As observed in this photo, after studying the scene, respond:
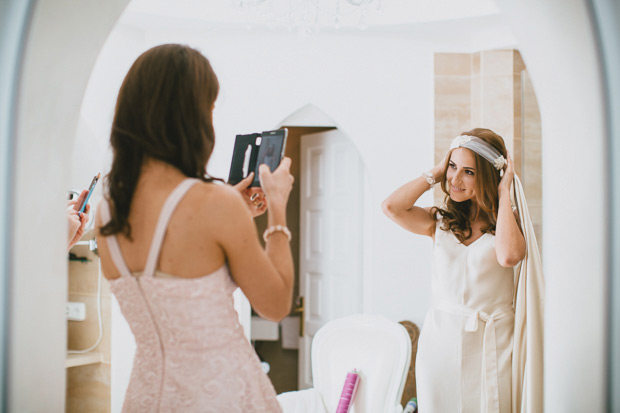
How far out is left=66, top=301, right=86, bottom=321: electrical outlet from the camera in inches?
134

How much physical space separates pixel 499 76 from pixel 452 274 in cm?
204

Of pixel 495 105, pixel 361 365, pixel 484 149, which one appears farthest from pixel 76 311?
pixel 495 105

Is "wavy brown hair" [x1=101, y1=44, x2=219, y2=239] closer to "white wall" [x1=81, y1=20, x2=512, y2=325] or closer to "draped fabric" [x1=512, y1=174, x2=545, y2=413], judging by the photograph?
"draped fabric" [x1=512, y1=174, x2=545, y2=413]

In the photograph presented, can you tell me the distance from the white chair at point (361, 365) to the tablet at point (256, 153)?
1202 mm

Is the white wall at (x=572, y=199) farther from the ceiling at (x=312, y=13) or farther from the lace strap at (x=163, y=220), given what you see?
the ceiling at (x=312, y=13)

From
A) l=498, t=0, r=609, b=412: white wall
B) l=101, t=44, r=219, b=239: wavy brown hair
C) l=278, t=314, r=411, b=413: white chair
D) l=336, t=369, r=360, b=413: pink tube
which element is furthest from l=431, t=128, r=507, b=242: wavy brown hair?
l=101, t=44, r=219, b=239: wavy brown hair

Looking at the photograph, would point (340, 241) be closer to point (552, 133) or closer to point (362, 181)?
point (362, 181)

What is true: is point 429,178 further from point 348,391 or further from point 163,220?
point 163,220

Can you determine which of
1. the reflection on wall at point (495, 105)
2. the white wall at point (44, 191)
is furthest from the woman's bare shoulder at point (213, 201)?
the reflection on wall at point (495, 105)

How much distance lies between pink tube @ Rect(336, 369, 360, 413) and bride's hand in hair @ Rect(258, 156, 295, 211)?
1.28 meters

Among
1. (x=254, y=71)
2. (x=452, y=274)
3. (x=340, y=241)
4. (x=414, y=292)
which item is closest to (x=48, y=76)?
(x=452, y=274)

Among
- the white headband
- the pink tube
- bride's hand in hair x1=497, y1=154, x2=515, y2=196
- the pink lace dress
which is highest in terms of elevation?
the white headband

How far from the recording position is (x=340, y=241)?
A: 423cm

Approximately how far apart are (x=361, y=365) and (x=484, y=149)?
3.30ft
